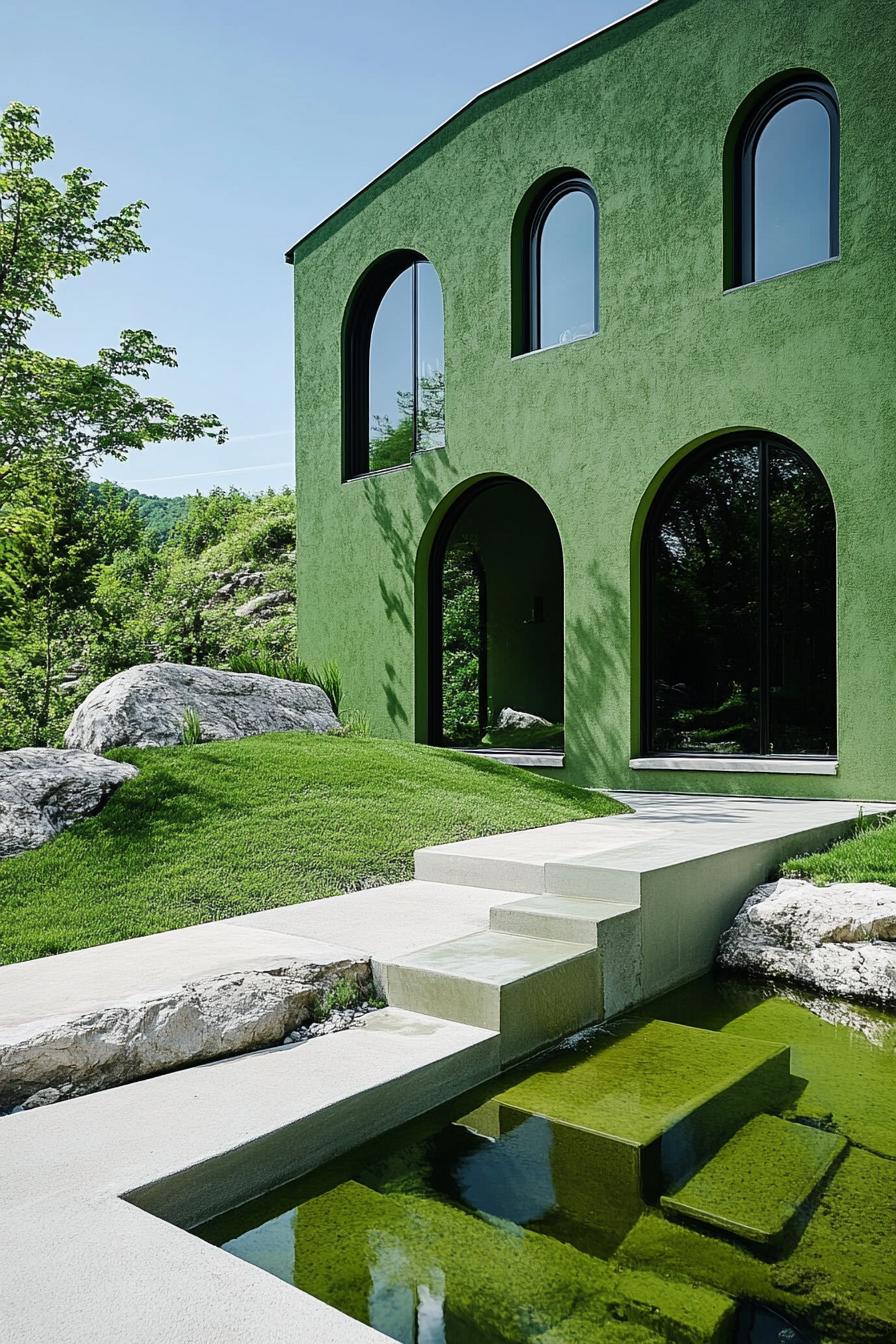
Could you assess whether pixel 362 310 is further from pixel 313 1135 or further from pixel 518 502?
pixel 313 1135

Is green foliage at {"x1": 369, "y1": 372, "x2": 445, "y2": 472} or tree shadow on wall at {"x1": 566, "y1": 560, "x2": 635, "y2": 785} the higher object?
green foliage at {"x1": 369, "y1": 372, "x2": 445, "y2": 472}

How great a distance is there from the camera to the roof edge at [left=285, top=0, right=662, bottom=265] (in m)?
9.75

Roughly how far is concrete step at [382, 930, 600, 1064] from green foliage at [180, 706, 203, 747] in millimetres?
4552

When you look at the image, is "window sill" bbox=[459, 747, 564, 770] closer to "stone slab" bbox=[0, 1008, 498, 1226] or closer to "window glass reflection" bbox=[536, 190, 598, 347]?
"window glass reflection" bbox=[536, 190, 598, 347]

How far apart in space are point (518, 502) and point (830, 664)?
556 centimetres

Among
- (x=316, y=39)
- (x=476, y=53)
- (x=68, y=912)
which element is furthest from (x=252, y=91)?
(x=68, y=912)

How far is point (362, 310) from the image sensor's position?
13.5 metres

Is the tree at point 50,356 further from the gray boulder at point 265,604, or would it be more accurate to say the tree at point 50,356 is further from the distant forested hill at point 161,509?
the distant forested hill at point 161,509

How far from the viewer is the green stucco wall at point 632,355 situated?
809 centimetres

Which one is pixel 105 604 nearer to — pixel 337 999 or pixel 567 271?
pixel 567 271

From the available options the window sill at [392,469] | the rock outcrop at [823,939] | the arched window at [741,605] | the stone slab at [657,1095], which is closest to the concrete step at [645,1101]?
the stone slab at [657,1095]

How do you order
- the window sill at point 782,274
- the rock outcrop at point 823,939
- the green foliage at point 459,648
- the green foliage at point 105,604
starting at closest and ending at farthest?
1. the rock outcrop at point 823,939
2. the window sill at point 782,274
3. the green foliage at point 459,648
4. the green foliage at point 105,604

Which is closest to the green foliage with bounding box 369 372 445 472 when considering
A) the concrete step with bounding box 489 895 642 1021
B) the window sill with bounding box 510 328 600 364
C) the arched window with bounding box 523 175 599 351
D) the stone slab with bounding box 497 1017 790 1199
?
the window sill with bounding box 510 328 600 364

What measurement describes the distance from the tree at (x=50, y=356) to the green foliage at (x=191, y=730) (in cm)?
489
